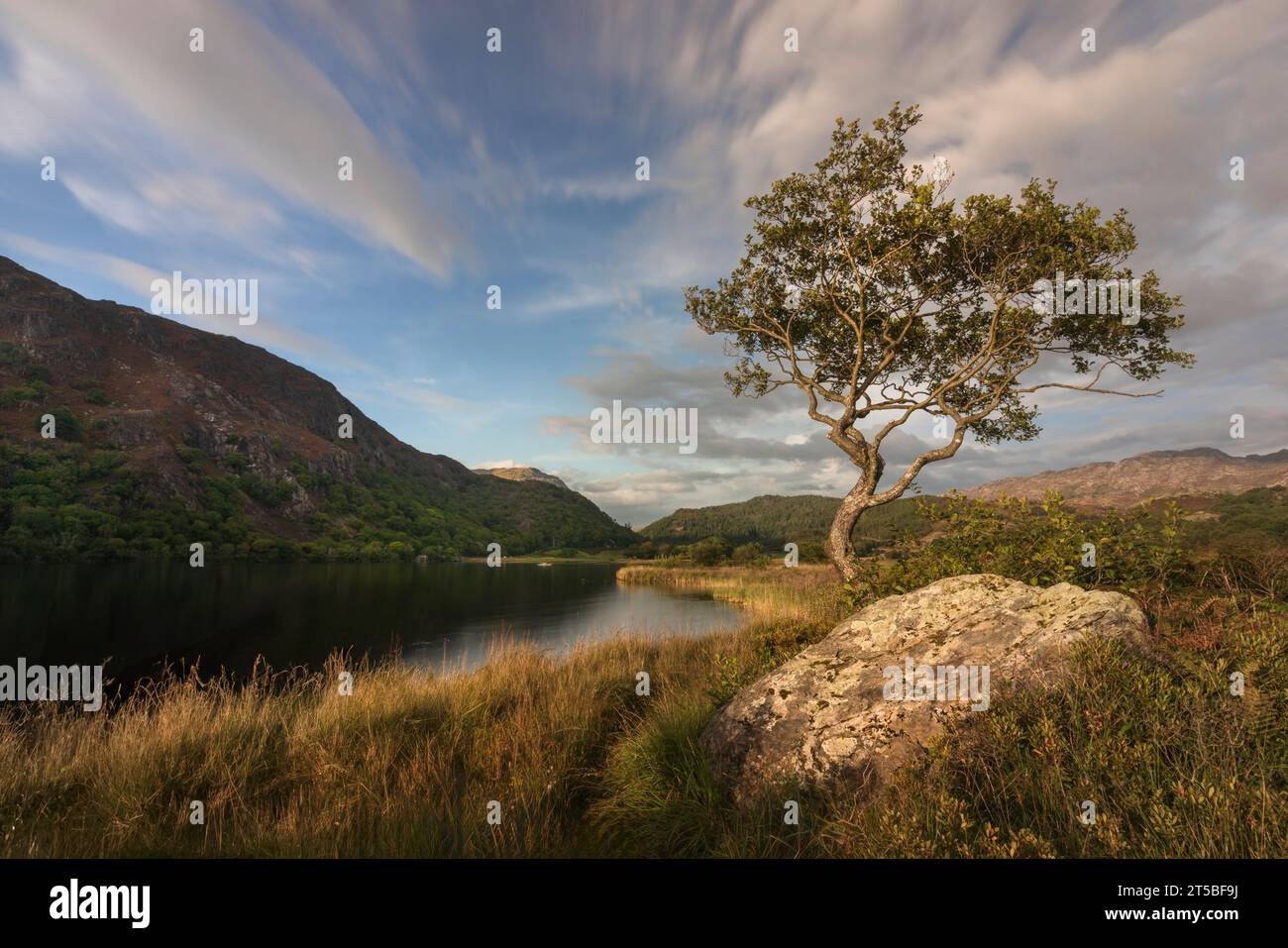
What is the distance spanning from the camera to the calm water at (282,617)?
19.8 metres

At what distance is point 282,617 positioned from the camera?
95.6ft

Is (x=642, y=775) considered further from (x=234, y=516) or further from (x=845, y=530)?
(x=234, y=516)

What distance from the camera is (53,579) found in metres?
41.8

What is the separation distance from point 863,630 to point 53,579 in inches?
2416

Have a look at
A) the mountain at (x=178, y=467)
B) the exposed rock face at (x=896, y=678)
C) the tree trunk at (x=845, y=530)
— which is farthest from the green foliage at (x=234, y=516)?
the exposed rock face at (x=896, y=678)

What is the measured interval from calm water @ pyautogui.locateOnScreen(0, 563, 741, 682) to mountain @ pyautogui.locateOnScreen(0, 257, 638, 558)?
31736mm

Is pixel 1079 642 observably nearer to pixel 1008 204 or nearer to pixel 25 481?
pixel 1008 204

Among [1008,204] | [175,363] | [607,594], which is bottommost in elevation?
[607,594]

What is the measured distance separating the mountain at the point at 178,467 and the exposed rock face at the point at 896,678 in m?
86.8

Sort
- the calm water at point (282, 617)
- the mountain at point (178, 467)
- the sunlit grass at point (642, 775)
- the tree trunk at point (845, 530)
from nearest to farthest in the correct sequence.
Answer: the sunlit grass at point (642, 775) → the tree trunk at point (845, 530) → the calm water at point (282, 617) → the mountain at point (178, 467)

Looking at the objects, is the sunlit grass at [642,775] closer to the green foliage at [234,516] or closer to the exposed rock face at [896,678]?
the exposed rock face at [896,678]

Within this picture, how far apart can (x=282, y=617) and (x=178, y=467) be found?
9955cm

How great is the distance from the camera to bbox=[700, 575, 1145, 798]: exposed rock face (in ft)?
14.6
